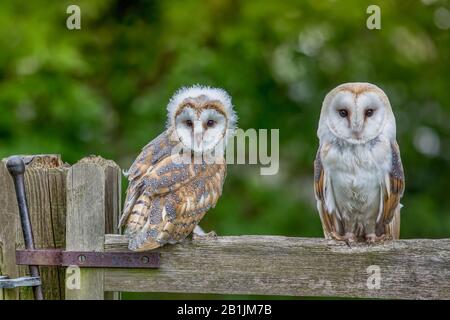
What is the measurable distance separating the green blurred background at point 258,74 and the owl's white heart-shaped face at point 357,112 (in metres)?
2.67

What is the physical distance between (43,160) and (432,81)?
493cm

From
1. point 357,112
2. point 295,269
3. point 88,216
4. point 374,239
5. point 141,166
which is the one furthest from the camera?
point 357,112

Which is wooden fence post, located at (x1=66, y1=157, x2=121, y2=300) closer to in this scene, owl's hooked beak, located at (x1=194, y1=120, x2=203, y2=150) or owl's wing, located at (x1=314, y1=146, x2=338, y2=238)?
owl's hooked beak, located at (x1=194, y1=120, x2=203, y2=150)

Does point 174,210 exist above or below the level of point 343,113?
below

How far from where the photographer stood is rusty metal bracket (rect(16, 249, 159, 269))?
2.88 metres

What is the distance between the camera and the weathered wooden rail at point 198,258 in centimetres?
278

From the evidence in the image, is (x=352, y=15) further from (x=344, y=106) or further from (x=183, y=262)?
(x=183, y=262)

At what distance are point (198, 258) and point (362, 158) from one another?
1355 mm

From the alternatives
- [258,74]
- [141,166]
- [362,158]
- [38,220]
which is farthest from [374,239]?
[258,74]

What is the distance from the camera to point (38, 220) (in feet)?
9.87

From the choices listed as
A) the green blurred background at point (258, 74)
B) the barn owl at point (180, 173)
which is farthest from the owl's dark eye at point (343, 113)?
the green blurred background at point (258, 74)

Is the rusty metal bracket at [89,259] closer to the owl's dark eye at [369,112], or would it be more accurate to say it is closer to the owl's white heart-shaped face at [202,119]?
the owl's white heart-shaped face at [202,119]

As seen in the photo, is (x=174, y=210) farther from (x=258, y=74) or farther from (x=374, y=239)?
(x=258, y=74)
